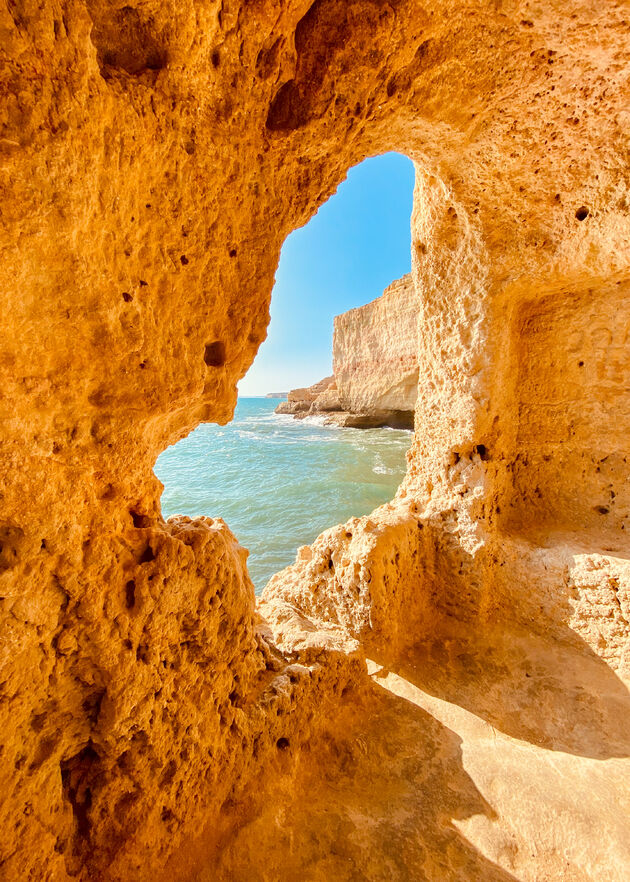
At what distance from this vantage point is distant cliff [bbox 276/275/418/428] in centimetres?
2122

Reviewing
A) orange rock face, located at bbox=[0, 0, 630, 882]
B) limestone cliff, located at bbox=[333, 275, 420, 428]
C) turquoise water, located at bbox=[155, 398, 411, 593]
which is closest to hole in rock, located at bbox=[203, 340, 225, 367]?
orange rock face, located at bbox=[0, 0, 630, 882]

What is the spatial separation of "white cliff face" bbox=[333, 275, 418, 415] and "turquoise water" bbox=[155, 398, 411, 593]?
2.92 metres

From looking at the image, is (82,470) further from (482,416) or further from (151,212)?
(482,416)

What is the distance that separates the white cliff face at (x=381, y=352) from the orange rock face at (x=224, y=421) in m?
17.7

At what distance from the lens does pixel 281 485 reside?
1220cm

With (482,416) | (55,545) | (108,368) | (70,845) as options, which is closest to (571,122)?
(482,416)

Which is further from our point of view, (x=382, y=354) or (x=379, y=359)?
(x=379, y=359)

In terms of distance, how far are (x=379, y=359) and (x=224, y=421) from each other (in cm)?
2195

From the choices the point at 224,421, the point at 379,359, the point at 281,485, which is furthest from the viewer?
the point at 379,359

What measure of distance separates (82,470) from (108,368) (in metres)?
0.38

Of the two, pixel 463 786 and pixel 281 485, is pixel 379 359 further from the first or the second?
pixel 463 786

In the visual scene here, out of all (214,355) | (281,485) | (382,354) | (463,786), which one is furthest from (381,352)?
(463,786)

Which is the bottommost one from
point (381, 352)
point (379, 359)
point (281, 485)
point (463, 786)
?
point (281, 485)

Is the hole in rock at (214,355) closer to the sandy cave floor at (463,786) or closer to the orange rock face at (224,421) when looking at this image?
the orange rock face at (224,421)
